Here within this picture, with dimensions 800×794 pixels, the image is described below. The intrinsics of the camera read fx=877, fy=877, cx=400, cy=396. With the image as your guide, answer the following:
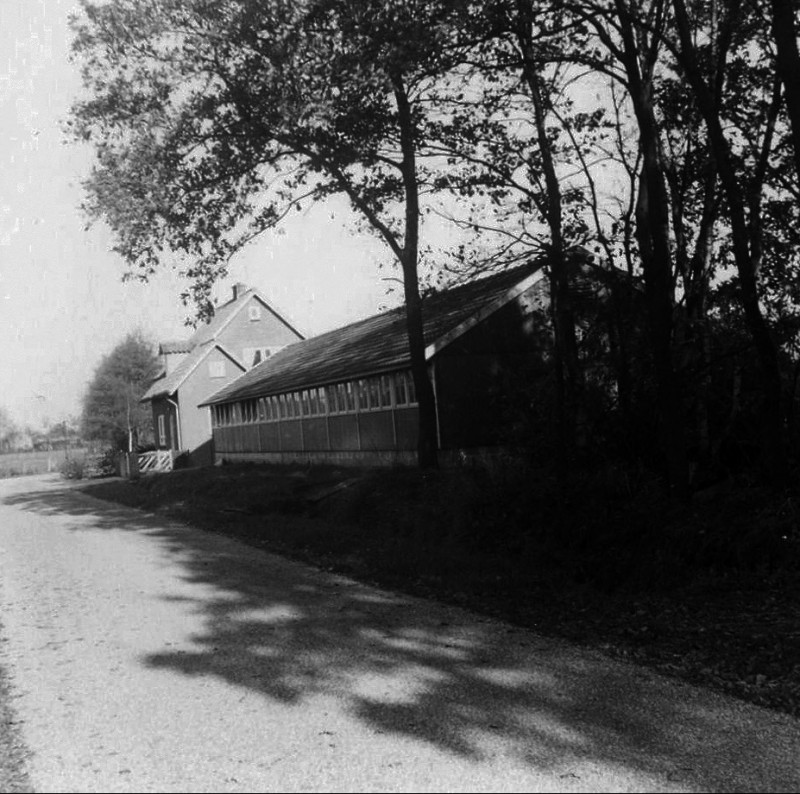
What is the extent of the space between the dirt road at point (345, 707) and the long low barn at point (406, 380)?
911 cm

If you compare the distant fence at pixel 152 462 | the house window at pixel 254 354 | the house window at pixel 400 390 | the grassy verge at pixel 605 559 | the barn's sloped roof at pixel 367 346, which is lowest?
the grassy verge at pixel 605 559

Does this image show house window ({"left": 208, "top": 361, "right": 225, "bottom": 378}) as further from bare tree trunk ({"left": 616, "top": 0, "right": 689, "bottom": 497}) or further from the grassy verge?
bare tree trunk ({"left": 616, "top": 0, "right": 689, "bottom": 497})

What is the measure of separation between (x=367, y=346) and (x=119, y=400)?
→ 108 ft

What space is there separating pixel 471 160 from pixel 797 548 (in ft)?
34.4

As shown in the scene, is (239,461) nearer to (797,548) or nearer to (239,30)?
(239,30)

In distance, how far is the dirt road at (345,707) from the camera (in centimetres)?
441

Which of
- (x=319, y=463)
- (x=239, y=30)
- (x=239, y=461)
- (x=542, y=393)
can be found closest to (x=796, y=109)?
(x=542, y=393)

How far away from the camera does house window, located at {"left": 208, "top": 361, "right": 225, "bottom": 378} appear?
162 feet

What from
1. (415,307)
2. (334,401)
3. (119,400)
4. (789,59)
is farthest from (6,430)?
(789,59)

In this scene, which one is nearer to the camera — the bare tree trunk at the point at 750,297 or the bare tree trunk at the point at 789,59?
the bare tree trunk at the point at 789,59

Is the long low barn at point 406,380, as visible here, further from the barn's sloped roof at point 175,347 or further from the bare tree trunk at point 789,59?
the barn's sloped roof at point 175,347

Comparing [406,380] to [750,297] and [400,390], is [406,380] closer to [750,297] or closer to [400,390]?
[400,390]

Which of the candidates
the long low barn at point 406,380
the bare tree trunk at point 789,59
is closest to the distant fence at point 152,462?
the long low barn at point 406,380

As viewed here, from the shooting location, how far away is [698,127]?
1442cm
